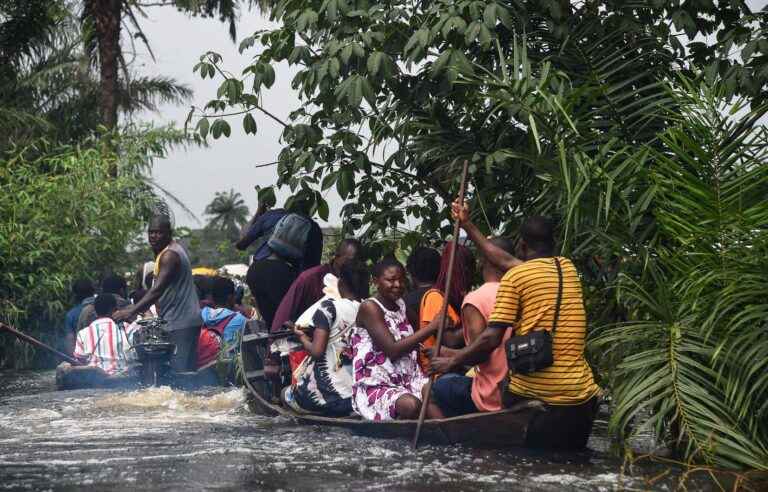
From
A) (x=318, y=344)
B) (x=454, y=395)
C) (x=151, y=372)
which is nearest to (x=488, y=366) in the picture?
(x=454, y=395)

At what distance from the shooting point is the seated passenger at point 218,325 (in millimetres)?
13406

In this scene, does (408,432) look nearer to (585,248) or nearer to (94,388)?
(585,248)

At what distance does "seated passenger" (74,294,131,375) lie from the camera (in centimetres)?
1338

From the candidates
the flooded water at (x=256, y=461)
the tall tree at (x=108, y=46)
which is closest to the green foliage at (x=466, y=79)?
the flooded water at (x=256, y=461)

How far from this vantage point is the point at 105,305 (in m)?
13.8

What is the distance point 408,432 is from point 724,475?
223 centimetres

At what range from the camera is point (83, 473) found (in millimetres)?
7250

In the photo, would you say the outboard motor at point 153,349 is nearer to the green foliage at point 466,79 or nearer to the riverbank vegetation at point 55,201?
the green foliage at point 466,79

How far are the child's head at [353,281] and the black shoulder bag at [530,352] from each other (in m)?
2.22

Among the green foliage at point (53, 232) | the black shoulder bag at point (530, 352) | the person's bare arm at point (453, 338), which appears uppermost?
the green foliage at point (53, 232)

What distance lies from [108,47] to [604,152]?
18235 millimetres

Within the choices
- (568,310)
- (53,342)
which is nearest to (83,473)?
(568,310)

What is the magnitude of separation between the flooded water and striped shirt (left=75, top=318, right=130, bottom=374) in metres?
2.51

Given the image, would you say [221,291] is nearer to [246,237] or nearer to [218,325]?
[218,325]
